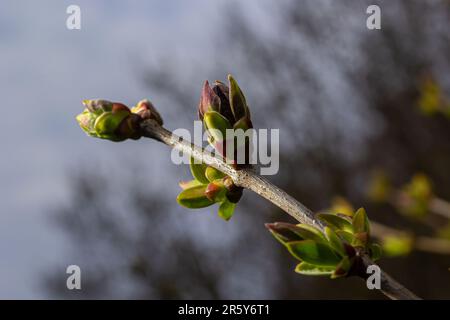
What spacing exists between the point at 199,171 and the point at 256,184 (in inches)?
5.2

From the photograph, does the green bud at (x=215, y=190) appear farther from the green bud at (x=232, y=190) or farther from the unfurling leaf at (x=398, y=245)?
the unfurling leaf at (x=398, y=245)

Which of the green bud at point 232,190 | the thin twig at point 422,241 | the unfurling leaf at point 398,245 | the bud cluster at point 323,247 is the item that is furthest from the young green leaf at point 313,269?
the thin twig at point 422,241

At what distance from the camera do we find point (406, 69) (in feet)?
42.5

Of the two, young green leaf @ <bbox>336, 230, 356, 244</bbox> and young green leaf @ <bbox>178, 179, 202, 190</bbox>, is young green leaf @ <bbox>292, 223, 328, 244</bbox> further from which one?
young green leaf @ <bbox>178, 179, 202, 190</bbox>

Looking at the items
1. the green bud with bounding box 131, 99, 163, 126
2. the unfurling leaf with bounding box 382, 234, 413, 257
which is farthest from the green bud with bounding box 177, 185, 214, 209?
the unfurling leaf with bounding box 382, 234, 413, 257

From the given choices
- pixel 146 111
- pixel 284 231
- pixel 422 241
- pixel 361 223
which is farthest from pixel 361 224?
pixel 422 241

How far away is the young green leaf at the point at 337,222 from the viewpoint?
31.6 inches

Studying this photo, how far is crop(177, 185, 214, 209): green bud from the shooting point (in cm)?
87

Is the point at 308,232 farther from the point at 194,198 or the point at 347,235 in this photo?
the point at 194,198

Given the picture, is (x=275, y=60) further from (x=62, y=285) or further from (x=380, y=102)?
(x=62, y=285)

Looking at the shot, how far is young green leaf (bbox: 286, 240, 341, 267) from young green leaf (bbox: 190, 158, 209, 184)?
206 millimetres

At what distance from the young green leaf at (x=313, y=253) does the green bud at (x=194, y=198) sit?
20cm

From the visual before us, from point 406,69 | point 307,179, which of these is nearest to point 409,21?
point 406,69
